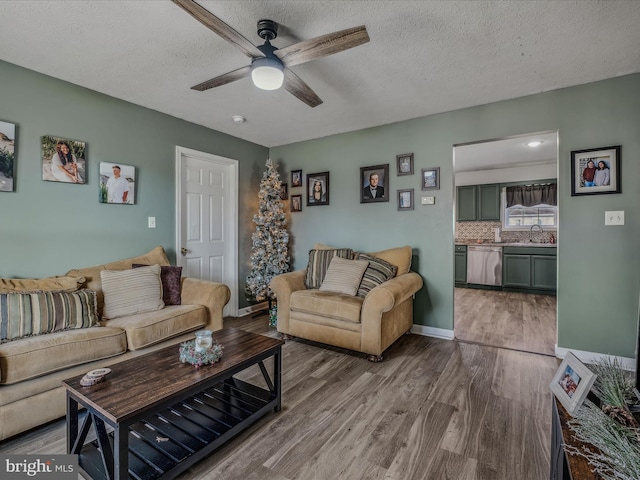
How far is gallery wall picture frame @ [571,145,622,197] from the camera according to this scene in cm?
265

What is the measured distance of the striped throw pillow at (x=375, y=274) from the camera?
124 inches

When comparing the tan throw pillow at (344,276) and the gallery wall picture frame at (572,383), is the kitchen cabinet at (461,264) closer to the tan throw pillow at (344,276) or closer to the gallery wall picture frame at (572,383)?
the tan throw pillow at (344,276)

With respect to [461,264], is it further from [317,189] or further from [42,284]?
[42,284]

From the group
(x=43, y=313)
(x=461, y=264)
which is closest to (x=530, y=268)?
(x=461, y=264)

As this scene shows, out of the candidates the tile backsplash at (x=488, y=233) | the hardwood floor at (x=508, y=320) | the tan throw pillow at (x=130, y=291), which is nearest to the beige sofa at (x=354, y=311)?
the hardwood floor at (x=508, y=320)

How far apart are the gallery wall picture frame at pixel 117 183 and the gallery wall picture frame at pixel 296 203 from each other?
2.07 metres

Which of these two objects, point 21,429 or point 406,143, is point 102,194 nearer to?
point 21,429

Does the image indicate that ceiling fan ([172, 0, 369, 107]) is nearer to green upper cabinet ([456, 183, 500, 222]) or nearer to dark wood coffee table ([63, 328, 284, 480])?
dark wood coffee table ([63, 328, 284, 480])

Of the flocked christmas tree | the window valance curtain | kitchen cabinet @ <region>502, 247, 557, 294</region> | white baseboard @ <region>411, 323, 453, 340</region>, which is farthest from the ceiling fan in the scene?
the window valance curtain

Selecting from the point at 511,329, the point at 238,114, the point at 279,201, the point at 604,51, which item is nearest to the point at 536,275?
the point at 511,329

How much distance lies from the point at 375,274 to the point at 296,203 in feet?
6.12

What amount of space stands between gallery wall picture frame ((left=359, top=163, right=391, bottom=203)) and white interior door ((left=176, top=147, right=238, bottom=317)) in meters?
1.71

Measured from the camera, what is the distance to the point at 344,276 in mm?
3244

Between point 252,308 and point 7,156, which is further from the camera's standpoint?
point 252,308
